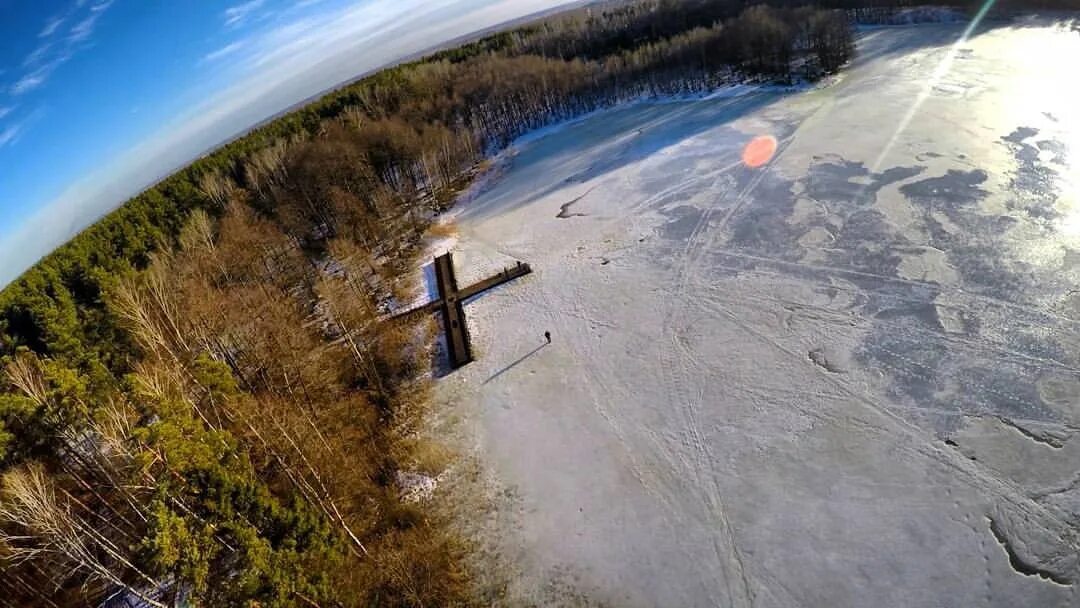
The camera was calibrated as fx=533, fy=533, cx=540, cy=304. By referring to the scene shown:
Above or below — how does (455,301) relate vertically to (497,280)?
above

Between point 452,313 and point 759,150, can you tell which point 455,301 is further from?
point 759,150

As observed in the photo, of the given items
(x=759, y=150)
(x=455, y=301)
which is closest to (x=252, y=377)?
(x=455, y=301)

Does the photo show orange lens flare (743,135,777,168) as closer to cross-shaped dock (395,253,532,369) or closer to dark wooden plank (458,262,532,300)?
dark wooden plank (458,262,532,300)

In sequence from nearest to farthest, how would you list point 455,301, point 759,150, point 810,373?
1. point 810,373
2. point 455,301
3. point 759,150

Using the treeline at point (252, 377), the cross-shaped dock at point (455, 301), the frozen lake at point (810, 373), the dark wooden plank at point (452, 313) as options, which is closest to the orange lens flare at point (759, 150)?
the frozen lake at point (810, 373)

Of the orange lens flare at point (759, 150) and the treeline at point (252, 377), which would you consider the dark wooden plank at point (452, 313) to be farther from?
the orange lens flare at point (759, 150)

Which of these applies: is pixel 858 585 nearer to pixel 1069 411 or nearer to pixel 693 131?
pixel 1069 411
